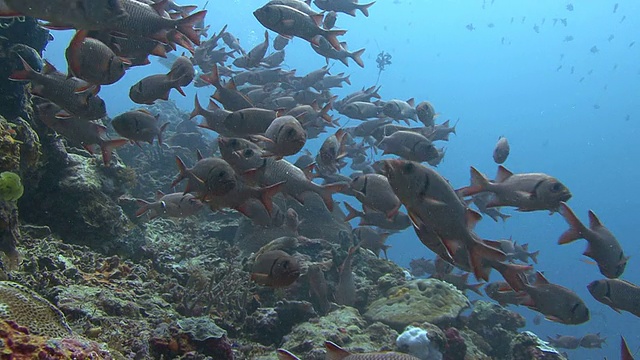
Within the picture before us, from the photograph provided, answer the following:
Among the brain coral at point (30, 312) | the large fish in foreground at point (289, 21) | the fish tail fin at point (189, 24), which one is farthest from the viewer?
the large fish in foreground at point (289, 21)

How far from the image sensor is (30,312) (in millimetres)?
2908

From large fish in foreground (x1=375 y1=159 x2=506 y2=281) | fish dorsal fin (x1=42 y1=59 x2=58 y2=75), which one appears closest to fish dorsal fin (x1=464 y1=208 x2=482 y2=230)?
large fish in foreground (x1=375 y1=159 x2=506 y2=281)

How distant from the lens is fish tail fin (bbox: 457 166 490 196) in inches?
213

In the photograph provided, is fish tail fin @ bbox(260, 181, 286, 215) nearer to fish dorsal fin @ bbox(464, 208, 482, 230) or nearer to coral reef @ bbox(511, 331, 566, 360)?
fish dorsal fin @ bbox(464, 208, 482, 230)

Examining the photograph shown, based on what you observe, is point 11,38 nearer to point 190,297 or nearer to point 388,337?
point 190,297

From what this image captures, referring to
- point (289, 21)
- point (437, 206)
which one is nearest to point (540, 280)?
point (437, 206)

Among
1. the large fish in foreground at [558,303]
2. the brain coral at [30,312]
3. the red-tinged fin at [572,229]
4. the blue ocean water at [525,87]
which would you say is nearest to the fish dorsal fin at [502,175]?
the red-tinged fin at [572,229]

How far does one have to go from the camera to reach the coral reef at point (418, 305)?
8109mm

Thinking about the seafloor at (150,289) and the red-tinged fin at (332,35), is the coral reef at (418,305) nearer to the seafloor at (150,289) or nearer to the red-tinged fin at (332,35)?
the seafloor at (150,289)

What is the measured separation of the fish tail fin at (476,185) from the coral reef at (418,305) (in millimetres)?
3544

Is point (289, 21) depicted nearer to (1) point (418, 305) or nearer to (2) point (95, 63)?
(2) point (95, 63)

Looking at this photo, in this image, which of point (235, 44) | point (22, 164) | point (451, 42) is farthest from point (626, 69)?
point (22, 164)

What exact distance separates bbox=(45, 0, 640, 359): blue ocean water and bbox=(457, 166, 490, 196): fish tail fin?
281 feet

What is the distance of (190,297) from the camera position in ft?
21.9
